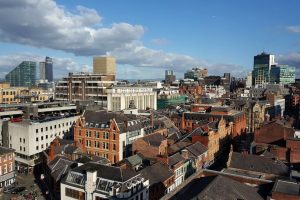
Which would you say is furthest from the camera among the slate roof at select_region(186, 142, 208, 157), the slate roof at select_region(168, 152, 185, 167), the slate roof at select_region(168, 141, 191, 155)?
the slate roof at select_region(186, 142, 208, 157)

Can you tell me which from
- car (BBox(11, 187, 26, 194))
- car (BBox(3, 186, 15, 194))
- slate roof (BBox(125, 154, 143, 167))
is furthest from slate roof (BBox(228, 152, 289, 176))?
car (BBox(3, 186, 15, 194))

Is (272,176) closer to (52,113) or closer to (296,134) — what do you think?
(296,134)

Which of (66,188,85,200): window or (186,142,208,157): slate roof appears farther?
(186,142,208,157): slate roof

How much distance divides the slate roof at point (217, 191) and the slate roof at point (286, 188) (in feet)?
8.83

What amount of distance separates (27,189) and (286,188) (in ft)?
188

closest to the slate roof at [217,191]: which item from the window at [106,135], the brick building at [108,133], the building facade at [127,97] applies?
the brick building at [108,133]

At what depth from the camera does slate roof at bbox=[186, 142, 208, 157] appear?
250 ft

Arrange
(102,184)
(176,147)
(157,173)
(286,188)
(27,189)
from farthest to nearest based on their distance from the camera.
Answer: (176,147) → (27,189) → (157,173) → (102,184) → (286,188)

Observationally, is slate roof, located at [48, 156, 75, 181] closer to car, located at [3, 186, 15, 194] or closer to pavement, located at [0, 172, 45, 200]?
pavement, located at [0, 172, 45, 200]

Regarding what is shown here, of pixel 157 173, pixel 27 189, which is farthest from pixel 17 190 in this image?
pixel 157 173

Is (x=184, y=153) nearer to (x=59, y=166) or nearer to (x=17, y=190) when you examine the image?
(x=59, y=166)

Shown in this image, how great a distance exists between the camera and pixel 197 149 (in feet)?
259

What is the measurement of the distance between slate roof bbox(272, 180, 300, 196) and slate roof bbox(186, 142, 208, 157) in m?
33.0

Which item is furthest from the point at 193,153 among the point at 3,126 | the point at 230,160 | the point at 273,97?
the point at 273,97
